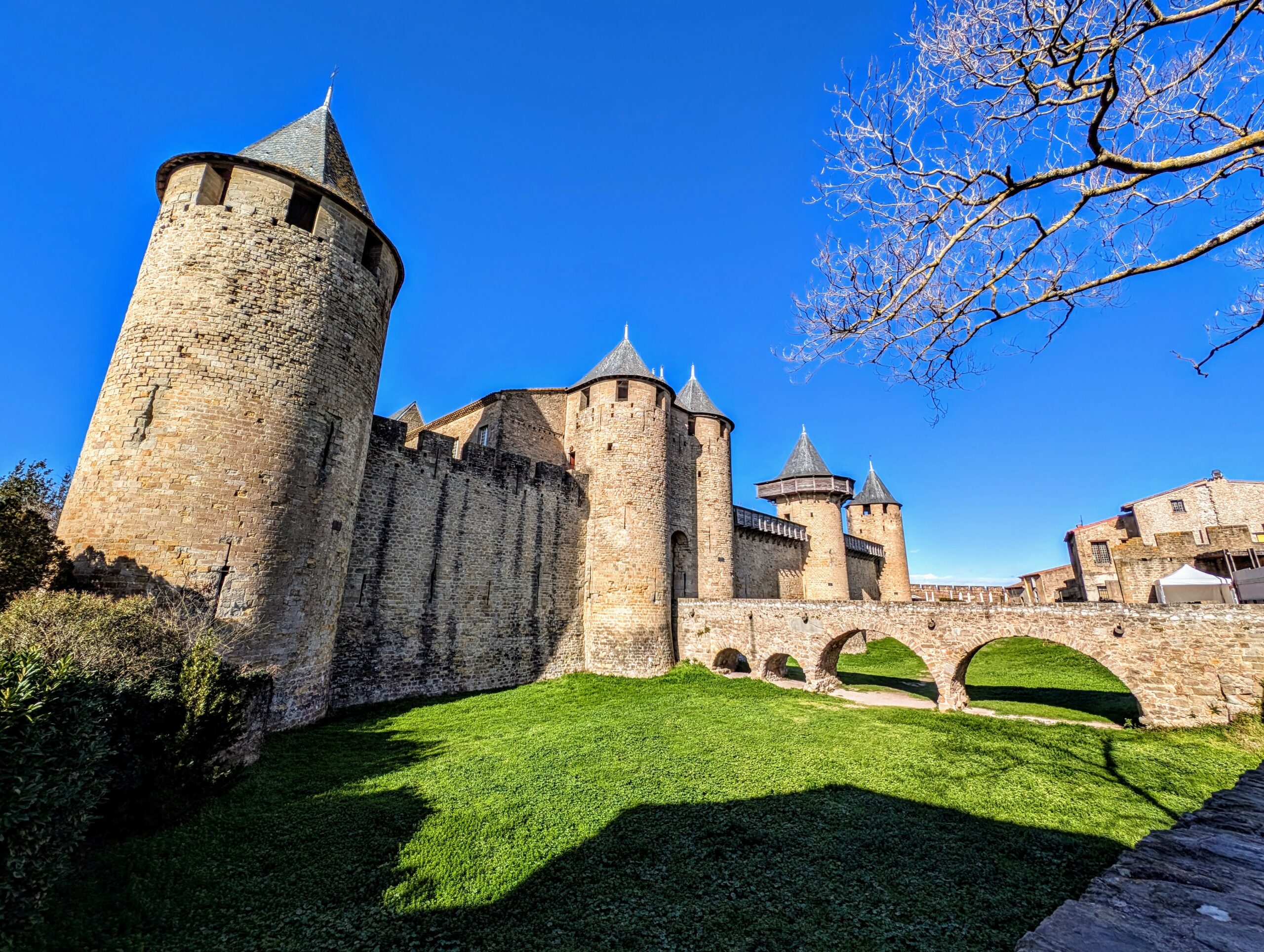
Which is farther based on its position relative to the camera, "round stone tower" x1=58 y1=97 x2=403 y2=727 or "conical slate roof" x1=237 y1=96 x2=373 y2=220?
"conical slate roof" x1=237 y1=96 x2=373 y2=220

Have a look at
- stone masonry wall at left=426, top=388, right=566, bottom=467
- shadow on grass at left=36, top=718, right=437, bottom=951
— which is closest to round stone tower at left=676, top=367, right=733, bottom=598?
stone masonry wall at left=426, top=388, right=566, bottom=467

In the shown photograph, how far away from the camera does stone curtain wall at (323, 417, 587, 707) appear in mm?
12734

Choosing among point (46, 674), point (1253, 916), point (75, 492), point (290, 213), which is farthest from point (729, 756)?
point (290, 213)

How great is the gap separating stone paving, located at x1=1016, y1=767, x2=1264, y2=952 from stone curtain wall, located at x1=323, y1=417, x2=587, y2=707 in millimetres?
13022

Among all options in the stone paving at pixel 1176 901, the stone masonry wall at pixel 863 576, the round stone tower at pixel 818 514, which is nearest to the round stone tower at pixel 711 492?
the round stone tower at pixel 818 514

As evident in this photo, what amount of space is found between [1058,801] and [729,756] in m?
4.40

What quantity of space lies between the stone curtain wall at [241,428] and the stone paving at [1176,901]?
35.3 feet

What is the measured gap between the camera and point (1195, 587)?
1609cm

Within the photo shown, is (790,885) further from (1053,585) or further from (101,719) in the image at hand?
(1053,585)

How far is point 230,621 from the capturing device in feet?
28.3

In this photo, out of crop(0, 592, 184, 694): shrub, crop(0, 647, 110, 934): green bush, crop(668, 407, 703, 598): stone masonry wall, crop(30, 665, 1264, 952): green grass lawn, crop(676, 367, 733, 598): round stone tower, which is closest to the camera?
crop(0, 647, 110, 934): green bush

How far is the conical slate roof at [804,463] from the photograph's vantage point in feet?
93.5

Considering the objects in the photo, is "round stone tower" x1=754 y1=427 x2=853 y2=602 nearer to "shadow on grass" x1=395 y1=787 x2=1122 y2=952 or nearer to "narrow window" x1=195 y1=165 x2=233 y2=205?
"shadow on grass" x1=395 y1=787 x2=1122 y2=952

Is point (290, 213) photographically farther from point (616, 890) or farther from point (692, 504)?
point (692, 504)
